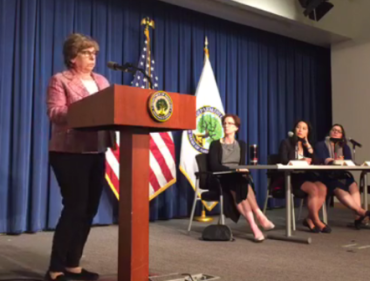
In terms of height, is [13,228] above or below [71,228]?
below

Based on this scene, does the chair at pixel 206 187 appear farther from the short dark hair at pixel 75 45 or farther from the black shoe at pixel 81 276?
the short dark hair at pixel 75 45

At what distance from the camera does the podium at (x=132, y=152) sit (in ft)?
4.74

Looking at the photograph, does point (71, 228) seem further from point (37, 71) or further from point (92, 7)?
point (92, 7)

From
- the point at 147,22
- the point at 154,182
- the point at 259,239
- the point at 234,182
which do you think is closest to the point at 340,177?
the point at 234,182

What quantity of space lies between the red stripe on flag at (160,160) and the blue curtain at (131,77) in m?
0.33

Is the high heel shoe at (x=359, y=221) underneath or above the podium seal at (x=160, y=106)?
underneath

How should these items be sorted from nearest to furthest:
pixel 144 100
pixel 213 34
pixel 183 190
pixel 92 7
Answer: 1. pixel 144 100
2. pixel 92 7
3. pixel 183 190
4. pixel 213 34

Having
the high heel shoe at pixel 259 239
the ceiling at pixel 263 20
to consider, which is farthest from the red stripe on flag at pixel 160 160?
the ceiling at pixel 263 20

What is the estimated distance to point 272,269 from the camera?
250 centimetres

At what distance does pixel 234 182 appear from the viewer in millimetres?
3766

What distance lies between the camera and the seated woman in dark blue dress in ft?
14.2

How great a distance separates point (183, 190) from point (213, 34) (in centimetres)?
217

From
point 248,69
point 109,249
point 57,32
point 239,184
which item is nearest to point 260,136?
point 248,69

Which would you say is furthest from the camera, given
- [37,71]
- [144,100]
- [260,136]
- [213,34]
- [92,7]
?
[260,136]
